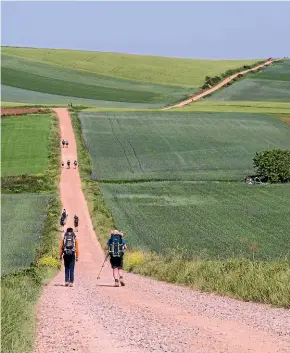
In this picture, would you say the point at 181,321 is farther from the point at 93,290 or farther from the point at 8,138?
the point at 8,138

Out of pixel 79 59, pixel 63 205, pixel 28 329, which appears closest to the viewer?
pixel 28 329

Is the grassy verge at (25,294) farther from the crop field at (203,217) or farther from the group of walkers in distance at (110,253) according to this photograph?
the crop field at (203,217)

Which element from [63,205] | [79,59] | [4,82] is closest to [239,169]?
[63,205]

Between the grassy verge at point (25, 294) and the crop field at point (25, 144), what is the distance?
2208 cm

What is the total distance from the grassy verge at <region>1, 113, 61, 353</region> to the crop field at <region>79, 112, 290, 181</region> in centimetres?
2087

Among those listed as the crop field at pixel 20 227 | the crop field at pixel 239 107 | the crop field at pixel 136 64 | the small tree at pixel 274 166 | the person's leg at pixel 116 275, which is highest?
the crop field at pixel 136 64

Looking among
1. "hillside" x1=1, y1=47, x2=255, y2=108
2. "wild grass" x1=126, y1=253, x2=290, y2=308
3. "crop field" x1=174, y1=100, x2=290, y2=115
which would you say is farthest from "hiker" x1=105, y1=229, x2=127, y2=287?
"hillside" x1=1, y1=47, x2=255, y2=108

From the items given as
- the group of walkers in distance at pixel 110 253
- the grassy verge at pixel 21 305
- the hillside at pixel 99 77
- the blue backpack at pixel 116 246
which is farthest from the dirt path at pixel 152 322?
the hillside at pixel 99 77

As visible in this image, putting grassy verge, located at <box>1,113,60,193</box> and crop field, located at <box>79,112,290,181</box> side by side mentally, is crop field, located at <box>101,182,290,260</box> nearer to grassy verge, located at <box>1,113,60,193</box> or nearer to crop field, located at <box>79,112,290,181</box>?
grassy verge, located at <box>1,113,60,193</box>

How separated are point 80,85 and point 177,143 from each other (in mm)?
50790

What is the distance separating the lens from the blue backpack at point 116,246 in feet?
65.0

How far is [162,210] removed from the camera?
39.8 meters

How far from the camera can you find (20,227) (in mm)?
36625

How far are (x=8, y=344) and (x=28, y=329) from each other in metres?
1.37
